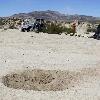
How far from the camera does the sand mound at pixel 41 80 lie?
1409 cm

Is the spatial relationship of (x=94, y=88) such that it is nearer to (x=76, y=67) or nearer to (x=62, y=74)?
(x=62, y=74)

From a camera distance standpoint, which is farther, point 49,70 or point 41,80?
point 49,70

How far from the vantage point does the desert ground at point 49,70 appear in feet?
43.7

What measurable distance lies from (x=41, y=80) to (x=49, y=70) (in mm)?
1782

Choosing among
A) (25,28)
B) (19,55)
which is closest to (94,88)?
(19,55)

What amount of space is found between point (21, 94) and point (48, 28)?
1109 inches

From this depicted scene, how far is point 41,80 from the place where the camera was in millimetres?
15062

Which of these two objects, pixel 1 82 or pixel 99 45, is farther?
pixel 99 45

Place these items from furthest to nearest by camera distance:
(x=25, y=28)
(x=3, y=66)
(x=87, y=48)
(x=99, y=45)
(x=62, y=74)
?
(x=25, y=28), (x=99, y=45), (x=87, y=48), (x=3, y=66), (x=62, y=74)

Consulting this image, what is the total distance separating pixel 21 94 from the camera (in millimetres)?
13016

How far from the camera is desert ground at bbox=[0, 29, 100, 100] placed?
524 inches

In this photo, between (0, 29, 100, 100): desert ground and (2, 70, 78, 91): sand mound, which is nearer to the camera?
(0, 29, 100, 100): desert ground

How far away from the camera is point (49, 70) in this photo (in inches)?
661

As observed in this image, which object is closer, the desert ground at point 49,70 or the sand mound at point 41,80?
the desert ground at point 49,70
